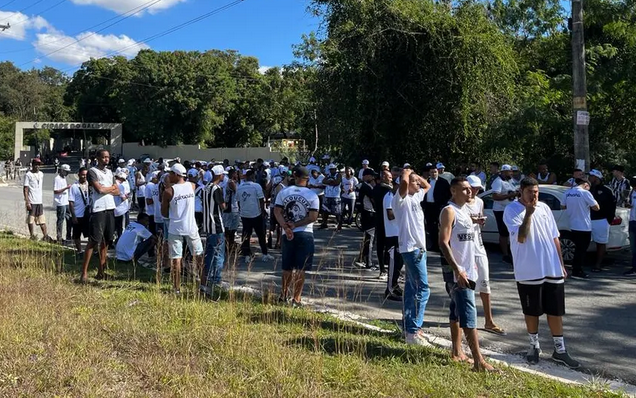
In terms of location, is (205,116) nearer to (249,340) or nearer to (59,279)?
(59,279)

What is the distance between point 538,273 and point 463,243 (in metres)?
0.85

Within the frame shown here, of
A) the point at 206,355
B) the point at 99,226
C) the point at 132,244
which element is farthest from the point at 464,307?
the point at 132,244

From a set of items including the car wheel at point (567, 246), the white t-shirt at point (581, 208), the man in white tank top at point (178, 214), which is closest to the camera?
the man in white tank top at point (178, 214)

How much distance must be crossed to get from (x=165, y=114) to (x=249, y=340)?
154ft

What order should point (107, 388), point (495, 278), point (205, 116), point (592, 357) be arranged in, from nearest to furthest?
point (107, 388) → point (592, 357) → point (495, 278) → point (205, 116)

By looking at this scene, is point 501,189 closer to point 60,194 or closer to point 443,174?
point 443,174

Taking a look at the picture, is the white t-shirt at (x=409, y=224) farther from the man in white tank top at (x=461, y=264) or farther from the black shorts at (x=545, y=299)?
the black shorts at (x=545, y=299)

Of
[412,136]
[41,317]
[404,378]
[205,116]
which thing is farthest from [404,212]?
[205,116]

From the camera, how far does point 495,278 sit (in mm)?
9391

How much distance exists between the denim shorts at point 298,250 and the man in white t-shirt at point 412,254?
4.81 feet

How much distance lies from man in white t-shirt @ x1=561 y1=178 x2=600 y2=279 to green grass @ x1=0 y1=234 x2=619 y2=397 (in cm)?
504

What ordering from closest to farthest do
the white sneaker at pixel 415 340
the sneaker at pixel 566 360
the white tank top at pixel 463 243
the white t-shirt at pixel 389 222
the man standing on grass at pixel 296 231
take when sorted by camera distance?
the white tank top at pixel 463 243, the sneaker at pixel 566 360, the white sneaker at pixel 415 340, the man standing on grass at pixel 296 231, the white t-shirt at pixel 389 222

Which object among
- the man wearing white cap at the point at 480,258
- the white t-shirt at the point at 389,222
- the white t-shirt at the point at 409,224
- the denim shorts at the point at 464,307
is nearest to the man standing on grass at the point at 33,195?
the white t-shirt at the point at 389,222

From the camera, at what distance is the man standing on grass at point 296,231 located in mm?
A: 7089
